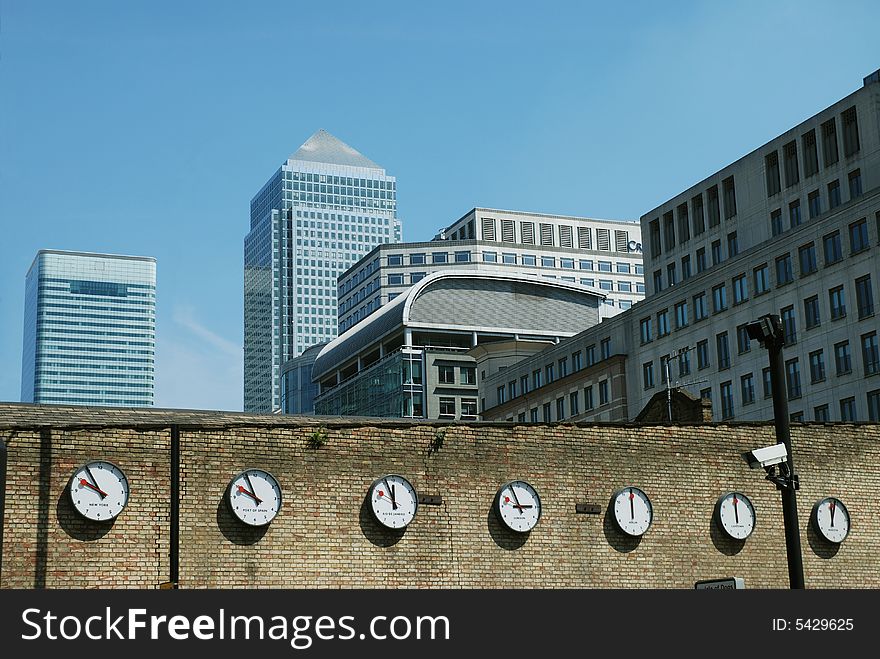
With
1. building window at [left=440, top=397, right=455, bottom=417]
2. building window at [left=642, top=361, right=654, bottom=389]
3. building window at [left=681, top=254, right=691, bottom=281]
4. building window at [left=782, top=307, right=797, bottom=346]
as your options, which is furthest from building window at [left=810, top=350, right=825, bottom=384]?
building window at [left=440, top=397, right=455, bottom=417]

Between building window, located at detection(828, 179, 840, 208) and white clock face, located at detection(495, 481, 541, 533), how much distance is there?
61774 mm

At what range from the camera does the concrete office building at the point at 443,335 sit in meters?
125

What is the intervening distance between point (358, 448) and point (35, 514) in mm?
6523

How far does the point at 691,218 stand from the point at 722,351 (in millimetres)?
16228

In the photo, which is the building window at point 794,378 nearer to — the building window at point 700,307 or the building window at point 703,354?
the building window at point 703,354

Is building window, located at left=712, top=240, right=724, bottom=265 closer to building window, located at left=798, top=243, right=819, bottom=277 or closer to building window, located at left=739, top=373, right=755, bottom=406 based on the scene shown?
building window, located at left=739, top=373, right=755, bottom=406

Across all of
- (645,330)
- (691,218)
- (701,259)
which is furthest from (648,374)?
(691,218)

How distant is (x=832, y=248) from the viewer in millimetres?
75188

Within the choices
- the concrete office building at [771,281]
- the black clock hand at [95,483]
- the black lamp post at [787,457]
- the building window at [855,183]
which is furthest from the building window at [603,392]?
the black lamp post at [787,457]

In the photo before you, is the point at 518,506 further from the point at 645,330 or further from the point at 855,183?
the point at 645,330

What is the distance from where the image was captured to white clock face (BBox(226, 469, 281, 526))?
2548cm

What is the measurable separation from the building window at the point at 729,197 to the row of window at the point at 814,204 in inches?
175

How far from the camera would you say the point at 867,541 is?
30.6 m

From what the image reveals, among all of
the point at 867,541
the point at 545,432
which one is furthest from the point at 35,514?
the point at 867,541
